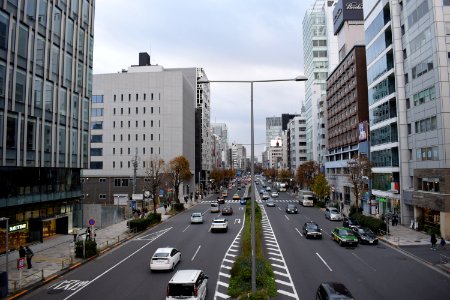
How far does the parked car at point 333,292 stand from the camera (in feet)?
51.7

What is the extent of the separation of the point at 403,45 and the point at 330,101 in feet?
159

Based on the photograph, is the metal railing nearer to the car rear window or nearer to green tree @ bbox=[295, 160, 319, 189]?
the car rear window

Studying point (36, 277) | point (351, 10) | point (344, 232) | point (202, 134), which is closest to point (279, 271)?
point (344, 232)

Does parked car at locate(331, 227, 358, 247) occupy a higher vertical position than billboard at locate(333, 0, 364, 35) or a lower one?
lower

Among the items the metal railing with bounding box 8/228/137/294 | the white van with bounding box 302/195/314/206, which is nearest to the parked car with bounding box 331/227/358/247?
the metal railing with bounding box 8/228/137/294

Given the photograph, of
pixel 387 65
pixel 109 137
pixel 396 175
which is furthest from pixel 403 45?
pixel 109 137

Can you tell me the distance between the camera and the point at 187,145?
10456 cm

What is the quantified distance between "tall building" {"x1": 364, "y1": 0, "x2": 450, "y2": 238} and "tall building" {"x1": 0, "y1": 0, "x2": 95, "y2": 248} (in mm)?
38637

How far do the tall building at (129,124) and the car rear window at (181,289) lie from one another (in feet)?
262

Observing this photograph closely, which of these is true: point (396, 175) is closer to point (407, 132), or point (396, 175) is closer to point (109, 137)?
point (407, 132)

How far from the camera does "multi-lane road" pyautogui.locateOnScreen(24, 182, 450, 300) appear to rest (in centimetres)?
2014

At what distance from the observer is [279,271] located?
24.4 meters

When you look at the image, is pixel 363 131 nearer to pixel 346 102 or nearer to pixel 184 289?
pixel 346 102

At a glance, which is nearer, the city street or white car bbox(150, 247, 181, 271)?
the city street
